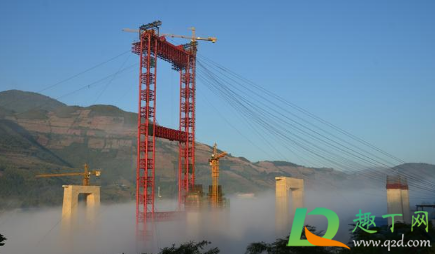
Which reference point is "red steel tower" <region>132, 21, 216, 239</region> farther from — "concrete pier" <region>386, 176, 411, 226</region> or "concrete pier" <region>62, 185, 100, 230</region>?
"concrete pier" <region>386, 176, 411, 226</region>

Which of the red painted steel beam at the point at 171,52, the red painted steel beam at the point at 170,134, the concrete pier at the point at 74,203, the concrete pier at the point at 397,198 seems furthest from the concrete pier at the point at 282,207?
the concrete pier at the point at 74,203

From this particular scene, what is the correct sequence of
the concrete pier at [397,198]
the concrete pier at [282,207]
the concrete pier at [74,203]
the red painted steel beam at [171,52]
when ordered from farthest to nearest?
the concrete pier at [74,203], the red painted steel beam at [171,52], the concrete pier at [282,207], the concrete pier at [397,198]

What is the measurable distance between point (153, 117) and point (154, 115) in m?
0.66

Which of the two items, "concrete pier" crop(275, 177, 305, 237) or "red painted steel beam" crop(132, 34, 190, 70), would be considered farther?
"red painted steel beam" crop(132, 34, 190, 70)

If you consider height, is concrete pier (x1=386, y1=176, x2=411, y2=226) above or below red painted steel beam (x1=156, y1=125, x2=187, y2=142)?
below

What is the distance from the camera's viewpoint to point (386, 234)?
37125mm

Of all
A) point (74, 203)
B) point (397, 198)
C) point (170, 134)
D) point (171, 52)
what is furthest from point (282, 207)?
point (74, 203)

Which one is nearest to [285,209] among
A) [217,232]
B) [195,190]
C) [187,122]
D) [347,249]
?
[217,232]

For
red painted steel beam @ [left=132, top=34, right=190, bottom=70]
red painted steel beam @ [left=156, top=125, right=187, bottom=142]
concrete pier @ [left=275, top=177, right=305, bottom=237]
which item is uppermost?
red painted steel beam @ [left=132, top=34, right=190, bottom=70]

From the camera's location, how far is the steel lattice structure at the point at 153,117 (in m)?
73.8

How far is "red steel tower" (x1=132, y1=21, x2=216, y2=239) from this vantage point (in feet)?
242

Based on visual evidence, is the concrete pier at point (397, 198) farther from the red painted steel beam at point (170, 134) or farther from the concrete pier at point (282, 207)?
the red painted steel beam at point (170, 134)

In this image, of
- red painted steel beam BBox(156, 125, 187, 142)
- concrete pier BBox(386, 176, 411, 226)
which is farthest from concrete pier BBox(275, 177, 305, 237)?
red painted steel beam BBox(156, 125, 187, 142)

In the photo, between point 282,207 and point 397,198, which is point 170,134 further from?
point 397,198
